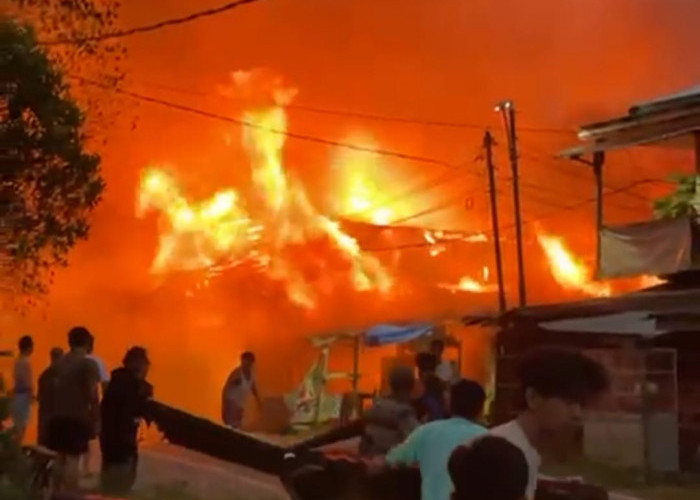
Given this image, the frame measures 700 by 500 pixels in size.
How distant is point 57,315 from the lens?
107 ft

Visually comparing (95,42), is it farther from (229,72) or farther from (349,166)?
(349,166)

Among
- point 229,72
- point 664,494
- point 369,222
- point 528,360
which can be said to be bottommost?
point 664,494

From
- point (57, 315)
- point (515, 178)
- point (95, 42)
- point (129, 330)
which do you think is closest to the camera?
point (95, 42)

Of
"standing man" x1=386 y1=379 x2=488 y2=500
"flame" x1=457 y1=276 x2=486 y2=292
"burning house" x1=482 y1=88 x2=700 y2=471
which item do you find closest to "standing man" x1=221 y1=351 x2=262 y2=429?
"burning house" x1=482 y1=88 x2=700 y2=471

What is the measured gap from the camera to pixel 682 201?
22.1 m

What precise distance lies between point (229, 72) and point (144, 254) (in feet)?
19.2

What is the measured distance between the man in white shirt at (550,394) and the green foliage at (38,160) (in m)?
6.93

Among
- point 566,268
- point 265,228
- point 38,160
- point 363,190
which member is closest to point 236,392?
point 38,160

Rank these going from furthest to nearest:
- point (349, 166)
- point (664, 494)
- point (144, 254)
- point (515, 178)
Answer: point (349, 166) < point (144, 254) < point (515, 178) < point (664, 494)

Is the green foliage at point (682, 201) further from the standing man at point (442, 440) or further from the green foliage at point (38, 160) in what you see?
the standing man at point (442, 440)

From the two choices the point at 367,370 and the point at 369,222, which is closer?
the point at 367,370

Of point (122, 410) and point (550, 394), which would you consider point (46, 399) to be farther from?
point (550, 394)

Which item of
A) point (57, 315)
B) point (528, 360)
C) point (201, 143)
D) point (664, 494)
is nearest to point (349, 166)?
point (201, 143)

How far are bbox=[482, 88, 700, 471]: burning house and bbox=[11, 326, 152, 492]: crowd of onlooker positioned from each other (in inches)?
277
